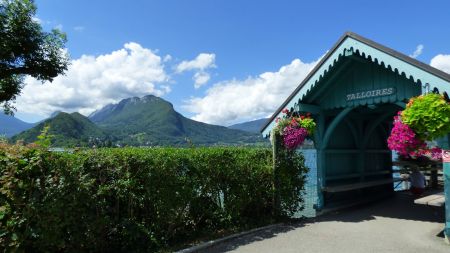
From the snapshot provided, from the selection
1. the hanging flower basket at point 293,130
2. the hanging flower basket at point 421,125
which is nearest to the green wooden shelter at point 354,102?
the hanging flower basket at point 421,125

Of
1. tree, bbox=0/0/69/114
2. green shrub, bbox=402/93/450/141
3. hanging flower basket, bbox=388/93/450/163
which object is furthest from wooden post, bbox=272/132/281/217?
tree, bbox=0/0/69/114

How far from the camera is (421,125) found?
6676 millimetres

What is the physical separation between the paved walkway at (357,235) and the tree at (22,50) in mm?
17538

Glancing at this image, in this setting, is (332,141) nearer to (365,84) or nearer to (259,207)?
(365,84)

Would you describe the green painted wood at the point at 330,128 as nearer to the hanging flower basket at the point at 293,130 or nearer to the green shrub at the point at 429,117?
the hanging flower basket at the point at 293,130

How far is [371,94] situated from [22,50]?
1915cm

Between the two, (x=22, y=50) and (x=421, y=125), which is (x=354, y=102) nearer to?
(x=421, y=125)

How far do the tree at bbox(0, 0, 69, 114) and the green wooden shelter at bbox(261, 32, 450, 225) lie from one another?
1600 cm

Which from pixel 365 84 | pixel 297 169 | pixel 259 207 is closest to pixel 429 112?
pixel 365 84

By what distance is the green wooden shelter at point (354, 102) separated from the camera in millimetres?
8352

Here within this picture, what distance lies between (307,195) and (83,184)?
292 inches

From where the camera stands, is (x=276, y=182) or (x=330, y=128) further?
(x=330, y=128)

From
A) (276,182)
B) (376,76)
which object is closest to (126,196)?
(276,182)

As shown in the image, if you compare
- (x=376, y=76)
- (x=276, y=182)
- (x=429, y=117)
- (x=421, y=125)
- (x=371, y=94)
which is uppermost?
(x=376, y=76)
